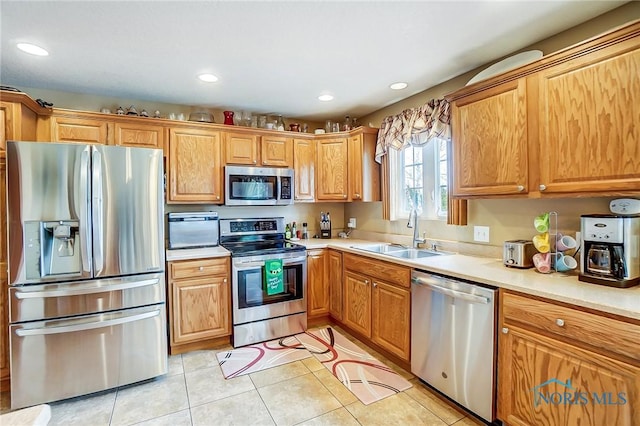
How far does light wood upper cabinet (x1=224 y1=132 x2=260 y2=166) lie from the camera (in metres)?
3.28

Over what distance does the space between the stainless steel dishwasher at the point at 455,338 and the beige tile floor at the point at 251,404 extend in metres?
0.16

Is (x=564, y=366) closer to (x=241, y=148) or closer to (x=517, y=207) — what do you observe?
(x=517, y=207)

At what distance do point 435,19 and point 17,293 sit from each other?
3111 millimetres

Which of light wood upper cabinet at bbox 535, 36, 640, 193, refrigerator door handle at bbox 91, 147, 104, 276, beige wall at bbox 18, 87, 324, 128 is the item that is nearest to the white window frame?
light wood upper cabinet at bbox 535, 36, 640, 193

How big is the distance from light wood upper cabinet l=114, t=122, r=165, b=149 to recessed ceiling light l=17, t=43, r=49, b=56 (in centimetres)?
74

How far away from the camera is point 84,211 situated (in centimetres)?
214

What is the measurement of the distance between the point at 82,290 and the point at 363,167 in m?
2.70

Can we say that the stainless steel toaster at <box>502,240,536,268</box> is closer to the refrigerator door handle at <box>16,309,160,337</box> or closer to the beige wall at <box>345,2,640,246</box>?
the beige wall at <box>345,2,640,246</box>

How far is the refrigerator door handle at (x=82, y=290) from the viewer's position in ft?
6.72

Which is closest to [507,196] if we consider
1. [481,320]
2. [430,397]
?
[481,320]

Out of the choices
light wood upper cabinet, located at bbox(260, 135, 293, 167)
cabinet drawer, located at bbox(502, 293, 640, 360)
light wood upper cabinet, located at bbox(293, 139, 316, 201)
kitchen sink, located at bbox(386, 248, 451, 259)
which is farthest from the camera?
light wood upper cabinet, located at bbox(293, 139, 316, 201)

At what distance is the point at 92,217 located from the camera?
2.16 metres

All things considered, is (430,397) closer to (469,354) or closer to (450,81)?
(469,354)

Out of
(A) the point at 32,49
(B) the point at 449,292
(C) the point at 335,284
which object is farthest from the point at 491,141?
(A) the point at 32,49
